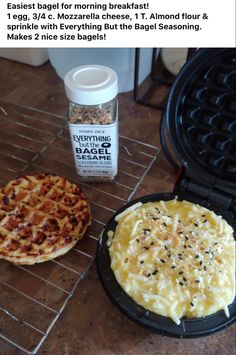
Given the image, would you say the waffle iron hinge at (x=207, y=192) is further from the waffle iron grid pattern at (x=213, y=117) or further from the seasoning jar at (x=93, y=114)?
the seasoning jar at (x=93, y=114)

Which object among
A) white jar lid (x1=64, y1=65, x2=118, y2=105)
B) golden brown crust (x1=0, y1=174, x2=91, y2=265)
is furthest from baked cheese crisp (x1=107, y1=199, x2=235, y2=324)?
white jar lid (x1=64, y1=65, x2=118, y2=105)

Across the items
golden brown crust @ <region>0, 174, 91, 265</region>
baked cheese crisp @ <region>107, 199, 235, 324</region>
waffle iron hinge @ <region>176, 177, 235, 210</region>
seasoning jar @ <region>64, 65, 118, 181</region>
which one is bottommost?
golden brown crust @ <region>0, 174, 91, 265</region>

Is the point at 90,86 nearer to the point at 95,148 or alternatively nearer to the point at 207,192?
the point at 95,148

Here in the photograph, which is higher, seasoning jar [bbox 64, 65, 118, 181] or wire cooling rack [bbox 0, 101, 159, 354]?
seasoning jar [bbox 64, 65, 118, 181]

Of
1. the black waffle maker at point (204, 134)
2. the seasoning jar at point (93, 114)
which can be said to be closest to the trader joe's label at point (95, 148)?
the seasoning jar at point (93, 114)

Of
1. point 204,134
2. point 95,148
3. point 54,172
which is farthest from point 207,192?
point 54,172

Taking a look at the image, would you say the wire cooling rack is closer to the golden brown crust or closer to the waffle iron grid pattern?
the golden brown crust
